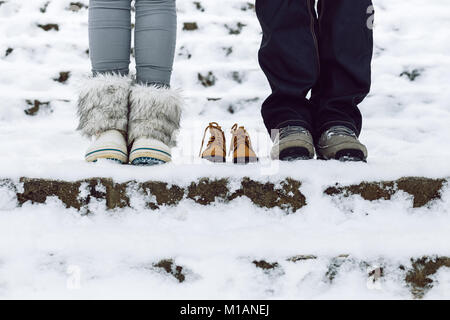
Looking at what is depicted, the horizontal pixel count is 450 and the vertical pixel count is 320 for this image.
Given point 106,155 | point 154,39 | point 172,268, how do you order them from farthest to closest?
point 154,39 → point 106,155 → point 172,268

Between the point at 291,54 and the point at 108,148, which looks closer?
the point at 108,148

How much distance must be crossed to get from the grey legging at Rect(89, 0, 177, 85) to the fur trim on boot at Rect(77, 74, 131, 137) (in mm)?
50

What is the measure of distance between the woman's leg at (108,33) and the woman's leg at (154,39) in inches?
1.5

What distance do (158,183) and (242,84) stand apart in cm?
134

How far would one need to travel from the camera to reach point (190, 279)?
0.93 meters

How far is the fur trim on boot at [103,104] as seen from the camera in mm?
1135

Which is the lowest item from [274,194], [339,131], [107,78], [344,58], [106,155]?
[274,194]

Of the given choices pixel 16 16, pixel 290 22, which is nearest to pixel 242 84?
pixel 290 22

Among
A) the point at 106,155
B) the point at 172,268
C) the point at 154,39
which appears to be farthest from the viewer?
the point at 154,39

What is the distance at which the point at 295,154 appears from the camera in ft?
3.63

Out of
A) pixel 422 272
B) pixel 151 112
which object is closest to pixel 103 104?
pixel 151 112

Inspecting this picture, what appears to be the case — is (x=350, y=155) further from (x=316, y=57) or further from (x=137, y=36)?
(x=137, y=36)

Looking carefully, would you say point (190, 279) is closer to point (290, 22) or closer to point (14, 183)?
point (14, 183)

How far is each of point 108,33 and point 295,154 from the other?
1.97 ft
